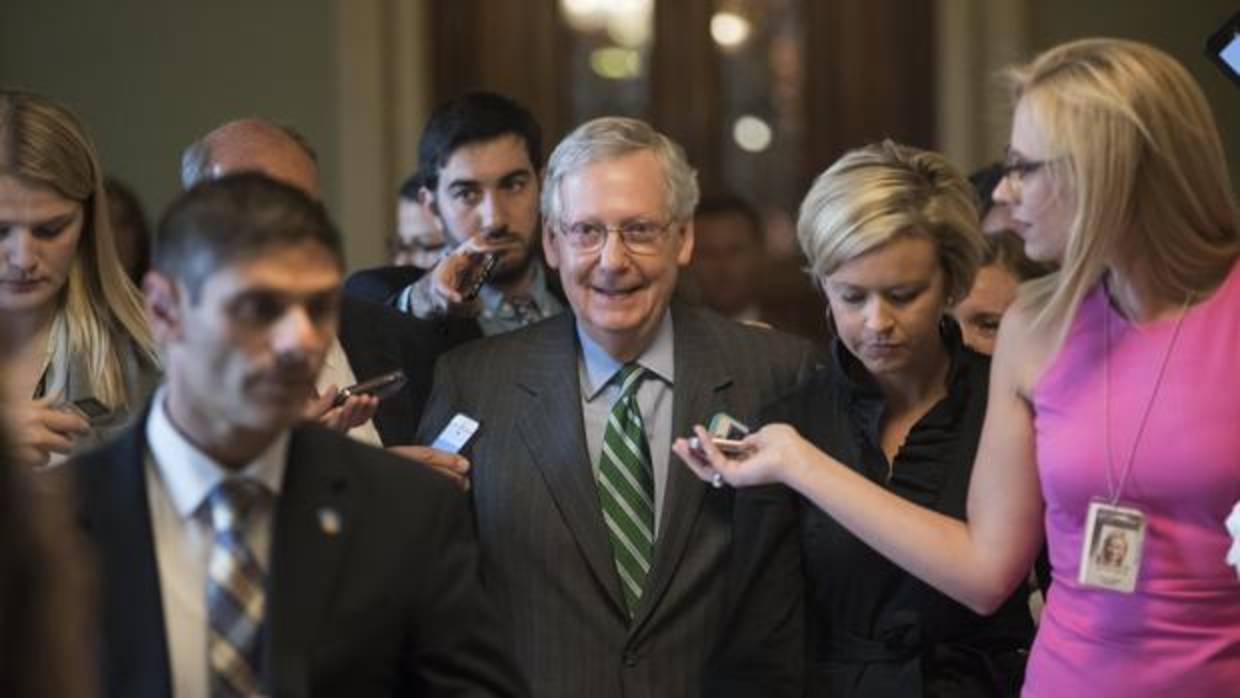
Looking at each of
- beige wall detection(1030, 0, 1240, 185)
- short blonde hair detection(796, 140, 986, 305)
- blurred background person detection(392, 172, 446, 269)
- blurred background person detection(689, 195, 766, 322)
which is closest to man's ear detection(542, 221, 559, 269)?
short blonde hair detection(796, 140, 986, 305)

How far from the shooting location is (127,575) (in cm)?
256

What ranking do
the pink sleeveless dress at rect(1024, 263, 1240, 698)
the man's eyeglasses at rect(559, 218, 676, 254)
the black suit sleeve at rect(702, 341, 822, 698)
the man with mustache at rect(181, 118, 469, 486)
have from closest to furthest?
1. the pink sleeveless dress at rect(1024, 263, 1240, 698)
2. the black suit sleeve at rect(702, 341, 822, 698)
3. the man's eyeglasses at rect(559, 218, 676, 254)
4. the man with mustache at rect(181, 118, 469, 486)

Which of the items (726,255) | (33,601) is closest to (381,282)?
(726,255)

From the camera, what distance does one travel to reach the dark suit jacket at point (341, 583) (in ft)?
8.38

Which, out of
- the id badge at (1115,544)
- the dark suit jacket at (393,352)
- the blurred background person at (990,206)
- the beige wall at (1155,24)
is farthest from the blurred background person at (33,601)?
the beige wall at (1155,24)

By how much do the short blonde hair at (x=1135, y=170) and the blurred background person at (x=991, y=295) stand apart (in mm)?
1221

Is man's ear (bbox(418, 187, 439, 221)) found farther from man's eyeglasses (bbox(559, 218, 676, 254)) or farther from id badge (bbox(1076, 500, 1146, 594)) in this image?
id badge (bbox(1076, 500, 1146, 594))

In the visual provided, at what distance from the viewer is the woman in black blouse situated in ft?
11.0

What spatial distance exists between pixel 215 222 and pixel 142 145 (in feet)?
15.7

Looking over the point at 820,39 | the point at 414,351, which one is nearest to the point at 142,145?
the point at 820,39

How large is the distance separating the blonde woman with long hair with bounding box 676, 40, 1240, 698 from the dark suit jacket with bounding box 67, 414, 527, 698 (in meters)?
0.79

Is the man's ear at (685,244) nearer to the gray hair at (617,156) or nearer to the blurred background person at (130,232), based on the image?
the gray hair at (617,156)

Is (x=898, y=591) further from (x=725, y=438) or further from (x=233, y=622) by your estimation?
(x=233, y=622)

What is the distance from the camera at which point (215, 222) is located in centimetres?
255
